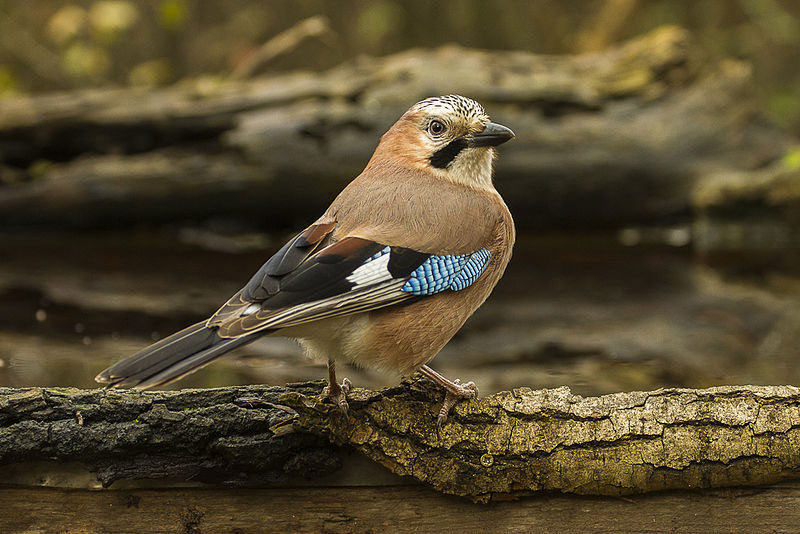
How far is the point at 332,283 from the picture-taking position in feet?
7.52

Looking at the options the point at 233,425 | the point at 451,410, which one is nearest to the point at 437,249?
the point at 451,410

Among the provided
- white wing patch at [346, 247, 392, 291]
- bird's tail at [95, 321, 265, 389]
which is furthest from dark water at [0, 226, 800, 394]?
bird's tail at [95, 321, 265, 389]

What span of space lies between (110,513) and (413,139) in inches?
58.1

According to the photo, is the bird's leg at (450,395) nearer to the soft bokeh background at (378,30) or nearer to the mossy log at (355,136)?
the mossy log at (355,136)

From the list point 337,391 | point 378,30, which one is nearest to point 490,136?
point 337,391

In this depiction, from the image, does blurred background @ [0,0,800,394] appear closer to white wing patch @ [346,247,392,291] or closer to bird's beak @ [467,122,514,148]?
bird's beak @ [467,122,514,148]

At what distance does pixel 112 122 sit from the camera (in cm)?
673

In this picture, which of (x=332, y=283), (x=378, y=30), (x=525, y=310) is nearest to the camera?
(x=332, y=283)

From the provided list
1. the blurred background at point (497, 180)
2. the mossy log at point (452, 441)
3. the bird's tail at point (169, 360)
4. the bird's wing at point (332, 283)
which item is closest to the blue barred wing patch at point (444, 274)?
the bird's wing at point (332, 283)

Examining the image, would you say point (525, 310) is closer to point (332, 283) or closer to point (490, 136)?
point (490, 136)

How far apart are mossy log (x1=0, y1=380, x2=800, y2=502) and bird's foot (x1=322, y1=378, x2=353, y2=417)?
0.03 metres

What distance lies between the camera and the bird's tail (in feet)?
6.53

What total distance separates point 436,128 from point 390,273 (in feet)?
2.39

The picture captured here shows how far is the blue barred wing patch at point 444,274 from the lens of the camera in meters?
2.45
